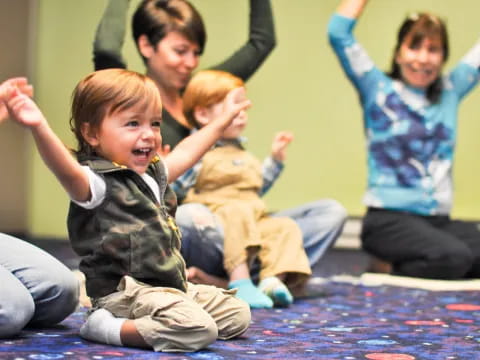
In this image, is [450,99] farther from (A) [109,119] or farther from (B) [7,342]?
(B) [7,342]

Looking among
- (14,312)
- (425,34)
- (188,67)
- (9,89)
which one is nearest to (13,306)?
(14,312)

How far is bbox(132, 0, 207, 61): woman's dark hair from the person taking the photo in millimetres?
2045

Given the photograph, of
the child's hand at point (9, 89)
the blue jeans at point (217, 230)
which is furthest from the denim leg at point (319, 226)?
the child's hand at point (9, 89)

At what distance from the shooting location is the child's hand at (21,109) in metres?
1.10

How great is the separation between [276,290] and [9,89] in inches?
33.5

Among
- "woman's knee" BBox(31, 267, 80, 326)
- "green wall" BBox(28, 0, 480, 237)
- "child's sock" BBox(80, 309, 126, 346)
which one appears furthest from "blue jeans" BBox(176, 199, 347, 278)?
"green wall" BBox(28, 0, 480, 237)

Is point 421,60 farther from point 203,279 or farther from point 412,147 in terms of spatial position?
point 203,279

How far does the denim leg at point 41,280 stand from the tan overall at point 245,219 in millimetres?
514

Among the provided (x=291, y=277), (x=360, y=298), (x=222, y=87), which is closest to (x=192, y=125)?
(x=222, y=87)

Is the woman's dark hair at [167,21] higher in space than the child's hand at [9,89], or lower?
higher

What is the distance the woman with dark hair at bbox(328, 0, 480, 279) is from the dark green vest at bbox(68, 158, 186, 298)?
125 cm

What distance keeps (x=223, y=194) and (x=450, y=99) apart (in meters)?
0.92

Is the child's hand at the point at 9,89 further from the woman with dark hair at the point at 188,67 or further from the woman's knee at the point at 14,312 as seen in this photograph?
the woman with dark hair at the point at 188,67

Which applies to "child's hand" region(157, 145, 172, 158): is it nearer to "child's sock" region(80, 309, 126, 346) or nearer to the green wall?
"child's sock" region(80, 309, 126, 346)
